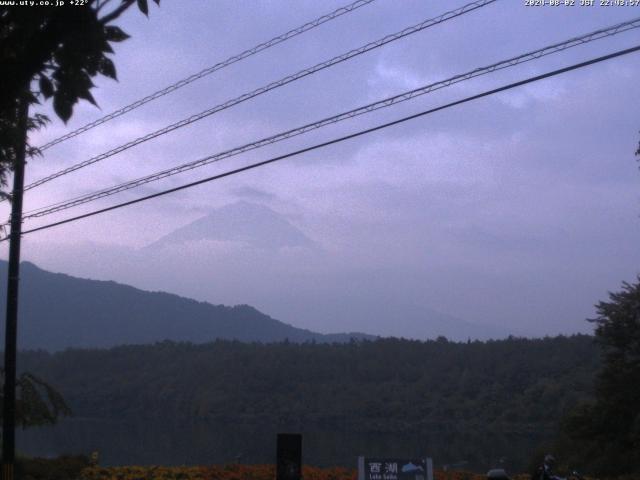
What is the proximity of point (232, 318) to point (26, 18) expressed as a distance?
501 ft

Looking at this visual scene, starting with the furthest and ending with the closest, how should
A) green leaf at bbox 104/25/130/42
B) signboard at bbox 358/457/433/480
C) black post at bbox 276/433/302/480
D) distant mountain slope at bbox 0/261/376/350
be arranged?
distant mountain slope at bbox 0/261/376/350
black post at bbox 276/433/302/480
signboard at bbox 358/457/433/480
green leaf at bbox 104/25/130/42

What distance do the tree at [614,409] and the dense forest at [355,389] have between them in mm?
1876

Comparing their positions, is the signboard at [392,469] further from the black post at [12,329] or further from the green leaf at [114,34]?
the green leaf at [114,34]

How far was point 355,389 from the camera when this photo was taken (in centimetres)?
4972

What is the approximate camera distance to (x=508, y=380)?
45156 millimetres

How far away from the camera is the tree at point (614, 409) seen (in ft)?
71.3

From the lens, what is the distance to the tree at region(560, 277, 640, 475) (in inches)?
856

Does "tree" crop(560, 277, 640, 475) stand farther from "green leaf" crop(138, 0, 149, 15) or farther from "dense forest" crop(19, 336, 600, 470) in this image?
"green leaf" crop(138, 0, 149, 15)

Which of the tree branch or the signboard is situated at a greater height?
the tree branch

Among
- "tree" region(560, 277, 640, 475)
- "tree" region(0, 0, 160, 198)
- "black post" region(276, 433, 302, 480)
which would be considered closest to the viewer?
"tree" region(0, 0, 160, 198)

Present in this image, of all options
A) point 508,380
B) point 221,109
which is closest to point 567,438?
point 221,109

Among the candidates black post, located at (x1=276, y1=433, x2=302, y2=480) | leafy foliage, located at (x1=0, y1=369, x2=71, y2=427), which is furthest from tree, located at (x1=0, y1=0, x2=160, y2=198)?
leafy foliage, located at (x1=0, y1=369, x2=71, y2=427)

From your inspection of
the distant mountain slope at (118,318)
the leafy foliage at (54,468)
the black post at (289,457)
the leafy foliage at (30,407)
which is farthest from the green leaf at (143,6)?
the distant mountain slope at (118,318)

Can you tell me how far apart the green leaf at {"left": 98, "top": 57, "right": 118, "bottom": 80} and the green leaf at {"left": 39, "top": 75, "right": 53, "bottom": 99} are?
37 centimetres
